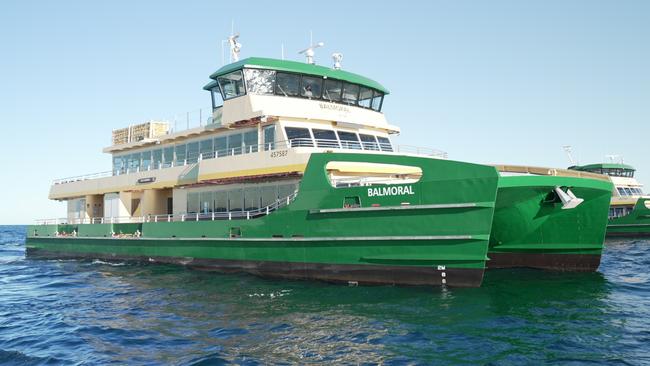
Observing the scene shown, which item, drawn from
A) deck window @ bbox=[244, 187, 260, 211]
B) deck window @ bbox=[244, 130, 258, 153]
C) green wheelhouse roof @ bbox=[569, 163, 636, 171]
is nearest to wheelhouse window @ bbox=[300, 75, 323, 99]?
deck window @ bbox=[244, 130, 258, 153]

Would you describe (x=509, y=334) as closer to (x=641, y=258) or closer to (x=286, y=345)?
(x=286, y=345)

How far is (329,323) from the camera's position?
10156mm

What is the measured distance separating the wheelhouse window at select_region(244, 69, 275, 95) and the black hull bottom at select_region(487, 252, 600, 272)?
980 centimetres

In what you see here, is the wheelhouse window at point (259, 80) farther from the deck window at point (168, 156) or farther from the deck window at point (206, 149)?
the deck window at point (168, 156)

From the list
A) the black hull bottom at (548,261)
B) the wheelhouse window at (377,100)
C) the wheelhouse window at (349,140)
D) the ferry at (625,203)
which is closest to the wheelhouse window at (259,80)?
the wheelhouse window at (349,140)

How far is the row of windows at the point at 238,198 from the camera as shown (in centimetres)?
1777

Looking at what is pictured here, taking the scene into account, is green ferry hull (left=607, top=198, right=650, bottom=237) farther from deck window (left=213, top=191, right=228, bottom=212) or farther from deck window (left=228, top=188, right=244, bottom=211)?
deck window (left=213, top=191, right=228, bottom=212)

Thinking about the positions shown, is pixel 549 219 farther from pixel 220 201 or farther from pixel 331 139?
pixel 220 201

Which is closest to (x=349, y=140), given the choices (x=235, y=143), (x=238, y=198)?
(x=235, y=143)

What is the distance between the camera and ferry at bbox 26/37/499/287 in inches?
509

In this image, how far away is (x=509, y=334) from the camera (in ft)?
30.3

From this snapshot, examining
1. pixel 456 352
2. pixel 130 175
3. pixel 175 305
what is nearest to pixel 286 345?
pixel 456 352

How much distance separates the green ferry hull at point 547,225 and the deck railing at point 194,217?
21.1 feet

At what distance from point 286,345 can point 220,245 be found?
30.7 feet
